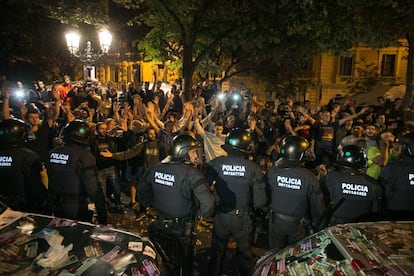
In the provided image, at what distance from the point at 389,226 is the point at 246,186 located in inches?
75.4

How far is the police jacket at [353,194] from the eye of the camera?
15.2 ft

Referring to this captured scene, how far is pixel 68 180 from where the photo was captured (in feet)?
17.1

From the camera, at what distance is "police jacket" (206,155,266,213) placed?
5.04m

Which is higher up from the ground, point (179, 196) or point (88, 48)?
point (88, 48)

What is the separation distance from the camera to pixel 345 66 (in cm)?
3753

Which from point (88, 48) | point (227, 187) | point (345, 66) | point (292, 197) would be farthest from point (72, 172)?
point (345, 66)

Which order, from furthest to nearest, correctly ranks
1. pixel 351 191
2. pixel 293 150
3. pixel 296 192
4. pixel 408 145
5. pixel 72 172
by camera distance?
pixel 408 145, pixel 72 172, pixel 293 150, pixel 296 192, pixel 351 191

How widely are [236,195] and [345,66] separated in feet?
117

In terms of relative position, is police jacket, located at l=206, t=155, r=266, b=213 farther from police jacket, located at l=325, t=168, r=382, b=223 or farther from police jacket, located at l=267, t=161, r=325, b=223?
police jacket, located at l=325, t=168, r=382, b=223

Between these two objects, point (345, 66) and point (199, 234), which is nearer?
point (199, 234)

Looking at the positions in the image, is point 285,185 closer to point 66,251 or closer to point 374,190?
point 374,190

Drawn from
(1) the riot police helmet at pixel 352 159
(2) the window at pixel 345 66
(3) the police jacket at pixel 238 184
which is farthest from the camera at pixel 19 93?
(2) the window at pixel 345 66

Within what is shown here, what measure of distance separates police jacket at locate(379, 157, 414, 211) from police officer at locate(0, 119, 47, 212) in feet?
15.8

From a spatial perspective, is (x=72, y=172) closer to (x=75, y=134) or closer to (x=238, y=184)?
(x=75, y=134)
